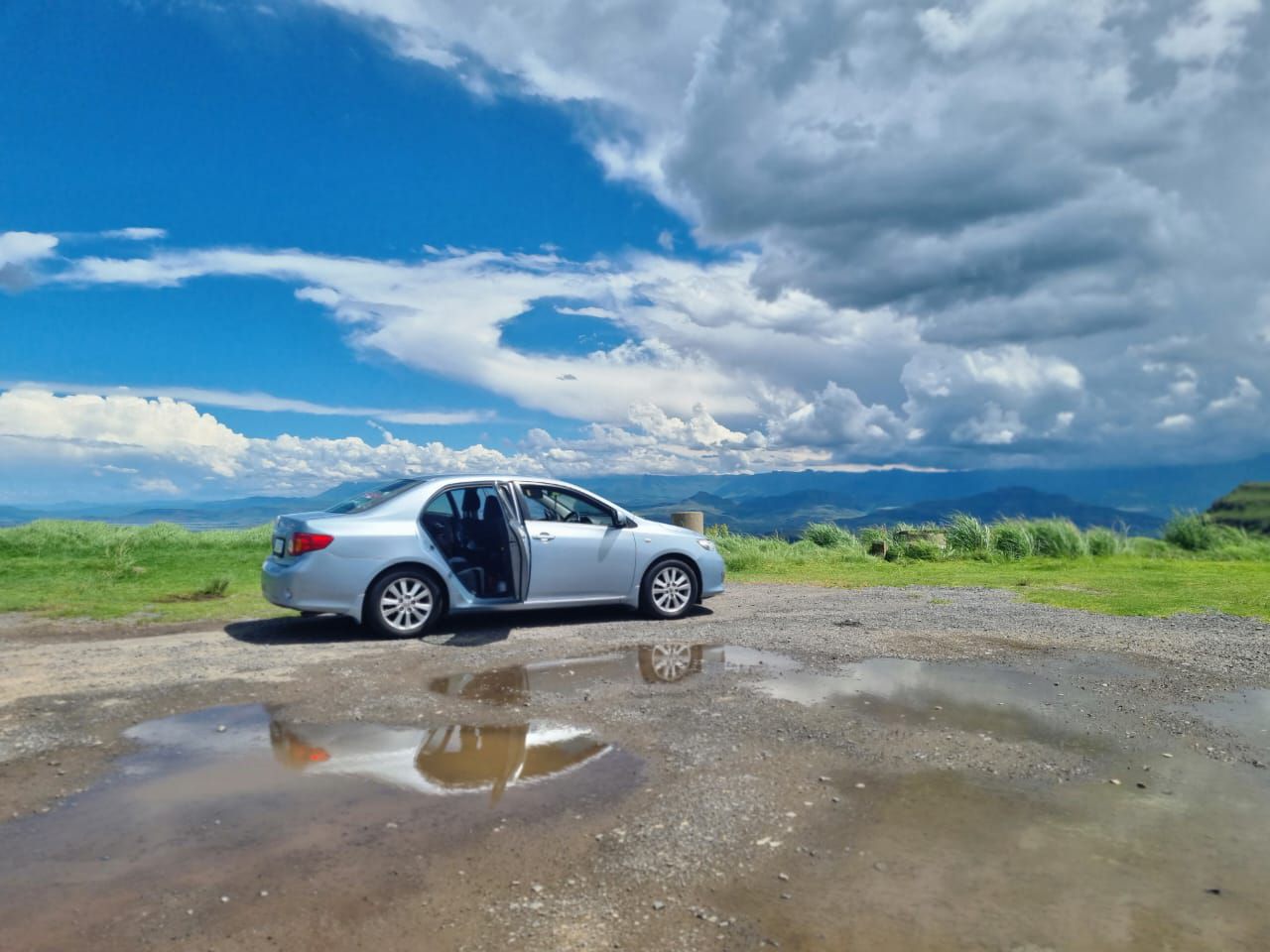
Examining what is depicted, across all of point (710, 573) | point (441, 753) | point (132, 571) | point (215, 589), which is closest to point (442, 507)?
point (710, 573)

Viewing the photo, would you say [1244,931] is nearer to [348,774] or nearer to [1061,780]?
[1061,780]

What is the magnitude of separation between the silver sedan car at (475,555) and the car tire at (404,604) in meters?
0.01

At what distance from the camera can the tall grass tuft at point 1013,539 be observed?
2139cm

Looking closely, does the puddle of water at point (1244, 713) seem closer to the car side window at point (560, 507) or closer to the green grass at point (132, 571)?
the car side window at point (560, 507)

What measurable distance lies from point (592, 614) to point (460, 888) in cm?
735

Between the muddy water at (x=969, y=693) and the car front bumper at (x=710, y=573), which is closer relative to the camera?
the muddy water at (x=969, y=693)

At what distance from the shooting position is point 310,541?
910 cm

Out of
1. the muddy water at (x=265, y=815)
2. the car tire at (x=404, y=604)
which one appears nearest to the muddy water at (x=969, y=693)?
the muddy water at (x=265, y=815)

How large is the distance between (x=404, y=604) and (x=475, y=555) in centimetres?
129

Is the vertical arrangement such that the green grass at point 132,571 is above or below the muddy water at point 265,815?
above

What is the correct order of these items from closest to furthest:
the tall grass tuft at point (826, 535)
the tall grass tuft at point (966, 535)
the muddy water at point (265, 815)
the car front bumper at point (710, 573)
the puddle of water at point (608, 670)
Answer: the muddy water at point (265, 815) → the puddle of water at point (608, 670) → the car front bumper at point (710, 573) → the tall grass tuft at point (966, 535) → the tall grass tuft at point (826, 535)

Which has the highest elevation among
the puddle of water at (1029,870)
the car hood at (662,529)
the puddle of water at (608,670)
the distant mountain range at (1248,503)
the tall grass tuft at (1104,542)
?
the distant mountain range at (1248,503)

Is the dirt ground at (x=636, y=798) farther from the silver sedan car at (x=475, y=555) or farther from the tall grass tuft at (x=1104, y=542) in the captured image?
the tall grass tuft at (x=1104, y=542)

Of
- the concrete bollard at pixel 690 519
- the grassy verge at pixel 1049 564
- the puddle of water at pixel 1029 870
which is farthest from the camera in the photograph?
the concrete bollard at pixel 690 519
